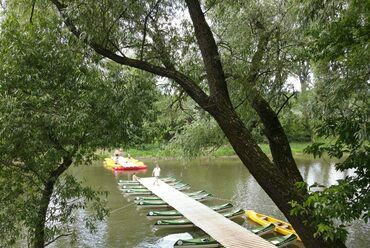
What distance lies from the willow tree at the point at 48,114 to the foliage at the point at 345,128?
106 inches

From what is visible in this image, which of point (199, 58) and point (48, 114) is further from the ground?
point (199, 58)

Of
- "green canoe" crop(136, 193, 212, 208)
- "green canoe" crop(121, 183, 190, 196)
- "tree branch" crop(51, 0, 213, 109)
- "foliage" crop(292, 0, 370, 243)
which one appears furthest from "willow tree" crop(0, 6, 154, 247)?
"green canoe" crop(121, 183, 190, 196)

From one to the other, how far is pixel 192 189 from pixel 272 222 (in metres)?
6.66

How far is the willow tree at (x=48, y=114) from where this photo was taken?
5055 mm

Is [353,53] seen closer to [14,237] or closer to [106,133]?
[106,133]

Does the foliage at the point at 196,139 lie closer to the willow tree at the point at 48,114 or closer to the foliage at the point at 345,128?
the willow tree at the point at 48,114

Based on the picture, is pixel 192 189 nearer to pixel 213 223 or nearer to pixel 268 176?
pixel 213 223

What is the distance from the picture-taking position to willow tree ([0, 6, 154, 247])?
5.05 m

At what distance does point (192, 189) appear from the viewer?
59.1 ft

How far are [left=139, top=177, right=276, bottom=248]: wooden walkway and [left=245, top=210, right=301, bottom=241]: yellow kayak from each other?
107cm

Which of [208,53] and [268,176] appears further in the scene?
[208,53]

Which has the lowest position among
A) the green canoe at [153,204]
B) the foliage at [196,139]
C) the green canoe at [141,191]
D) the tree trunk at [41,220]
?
the green canoe at [153,204]

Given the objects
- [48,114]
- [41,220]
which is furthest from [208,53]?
[41,220]

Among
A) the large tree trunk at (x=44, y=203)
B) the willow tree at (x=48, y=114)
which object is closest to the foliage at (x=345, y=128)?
the willow tree at (x=48, y=114)
